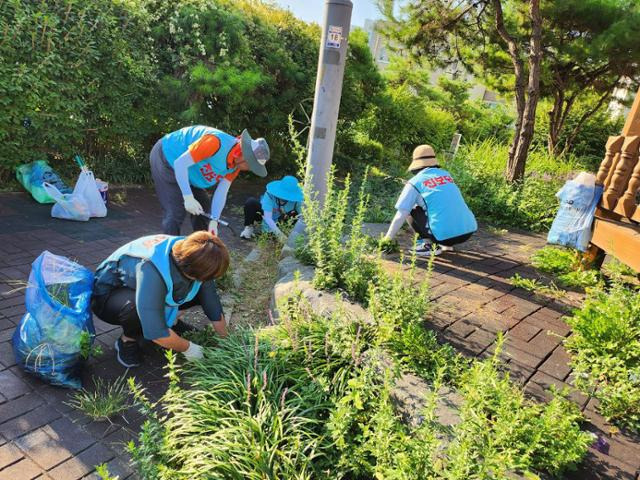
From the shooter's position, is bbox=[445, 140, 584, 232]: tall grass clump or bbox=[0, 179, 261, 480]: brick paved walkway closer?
bbox=[0, 179, 261, 480]: brick paved walkway

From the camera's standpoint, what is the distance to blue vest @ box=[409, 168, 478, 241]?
411 cm

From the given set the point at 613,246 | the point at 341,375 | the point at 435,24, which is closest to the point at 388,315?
the point at 341,375

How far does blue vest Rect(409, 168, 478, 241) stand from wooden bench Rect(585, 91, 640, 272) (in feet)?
3.71

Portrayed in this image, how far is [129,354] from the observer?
2725 millimetres

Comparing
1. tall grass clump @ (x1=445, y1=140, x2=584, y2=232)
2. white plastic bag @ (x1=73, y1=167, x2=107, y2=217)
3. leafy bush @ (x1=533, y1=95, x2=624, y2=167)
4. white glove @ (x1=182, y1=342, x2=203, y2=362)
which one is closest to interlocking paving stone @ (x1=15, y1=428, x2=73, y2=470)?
white glove @ (x1=182, y1=342, x2=203, y2=362)

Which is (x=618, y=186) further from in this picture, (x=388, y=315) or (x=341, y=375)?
(x=341, y=375)

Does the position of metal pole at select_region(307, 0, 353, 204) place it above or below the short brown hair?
above

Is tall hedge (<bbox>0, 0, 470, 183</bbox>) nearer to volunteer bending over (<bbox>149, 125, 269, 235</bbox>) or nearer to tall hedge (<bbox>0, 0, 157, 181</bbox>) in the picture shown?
tall hedge (<bbox>0, 0, 157, 181</bbox>)

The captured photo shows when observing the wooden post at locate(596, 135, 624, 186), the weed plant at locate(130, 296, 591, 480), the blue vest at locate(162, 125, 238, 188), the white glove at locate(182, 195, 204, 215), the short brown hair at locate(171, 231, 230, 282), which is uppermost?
the wooden post at locate(596, 135, 624, 186)

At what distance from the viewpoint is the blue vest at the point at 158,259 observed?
94.6 inches

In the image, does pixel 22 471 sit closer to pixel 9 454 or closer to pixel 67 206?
pixel 9 454

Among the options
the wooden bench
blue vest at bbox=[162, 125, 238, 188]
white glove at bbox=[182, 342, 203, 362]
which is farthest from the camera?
blue vest at bbox=[162, 125, 238, 188]

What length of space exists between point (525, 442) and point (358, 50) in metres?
8.05

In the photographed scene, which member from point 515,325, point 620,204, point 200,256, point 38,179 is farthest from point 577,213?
point 38,179
